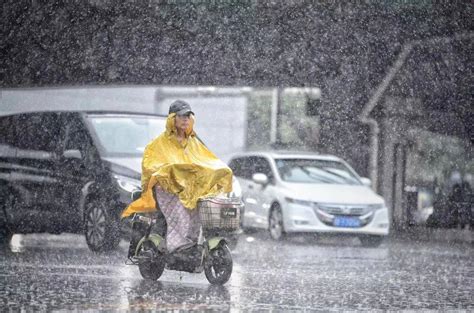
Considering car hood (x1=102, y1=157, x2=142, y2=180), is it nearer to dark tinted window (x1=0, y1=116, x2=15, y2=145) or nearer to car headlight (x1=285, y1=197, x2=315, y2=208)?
dark tinted window (x1=0, y1=116, x2=15, y2=145)

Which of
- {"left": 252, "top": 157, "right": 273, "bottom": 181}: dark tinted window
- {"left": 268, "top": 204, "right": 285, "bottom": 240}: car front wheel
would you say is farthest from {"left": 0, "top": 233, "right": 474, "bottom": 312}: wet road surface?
{"left": 252, "top": 157, "right": 273, "bottom": 181}: dark tinted window

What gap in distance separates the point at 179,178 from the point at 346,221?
9.89 m

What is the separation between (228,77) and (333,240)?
13.6 feet

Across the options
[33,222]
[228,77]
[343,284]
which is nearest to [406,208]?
[228,77]

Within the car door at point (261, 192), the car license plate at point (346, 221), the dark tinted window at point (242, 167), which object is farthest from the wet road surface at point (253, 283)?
the dark tinted window at point (242, 167)

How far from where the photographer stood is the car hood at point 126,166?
15172mm

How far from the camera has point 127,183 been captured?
49.4 feet

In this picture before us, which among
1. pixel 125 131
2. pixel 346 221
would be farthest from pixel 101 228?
pixel 346 221

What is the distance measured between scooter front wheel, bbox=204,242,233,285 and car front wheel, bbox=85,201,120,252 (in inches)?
172

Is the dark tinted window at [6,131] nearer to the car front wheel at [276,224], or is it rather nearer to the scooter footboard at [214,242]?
the car front wheel at [276,224]

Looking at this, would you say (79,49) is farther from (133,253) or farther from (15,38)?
(133,253)

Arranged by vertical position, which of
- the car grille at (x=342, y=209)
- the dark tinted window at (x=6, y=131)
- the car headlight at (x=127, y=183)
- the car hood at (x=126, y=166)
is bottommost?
the car grille at (x=342, y=209)

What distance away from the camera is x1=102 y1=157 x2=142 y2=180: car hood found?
15172mm

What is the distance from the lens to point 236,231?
1036cm
